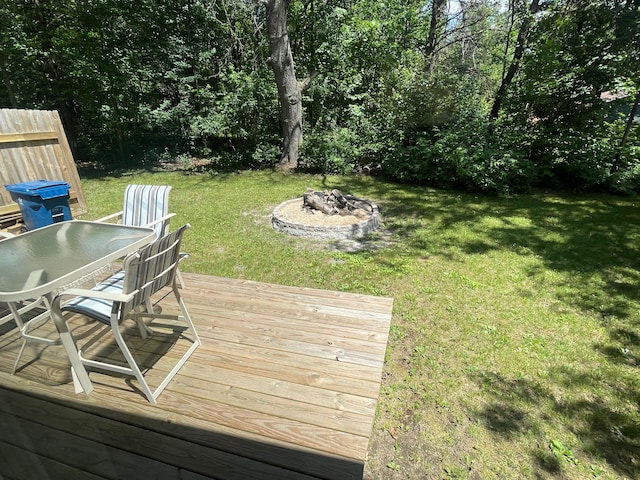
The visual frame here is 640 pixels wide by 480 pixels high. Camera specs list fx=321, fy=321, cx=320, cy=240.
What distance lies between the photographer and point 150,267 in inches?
75.4

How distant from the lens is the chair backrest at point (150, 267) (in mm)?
1764

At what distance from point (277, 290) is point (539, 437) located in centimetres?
230

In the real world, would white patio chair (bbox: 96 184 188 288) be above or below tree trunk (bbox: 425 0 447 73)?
below

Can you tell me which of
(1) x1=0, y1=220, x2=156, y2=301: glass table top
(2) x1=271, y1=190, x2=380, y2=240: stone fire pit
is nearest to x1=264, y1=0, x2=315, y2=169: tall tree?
(2) x1=271, y1=190, x2=380, y2=240: stone fire pit

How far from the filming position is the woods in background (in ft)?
22.4

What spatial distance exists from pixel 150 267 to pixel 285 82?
7.92m

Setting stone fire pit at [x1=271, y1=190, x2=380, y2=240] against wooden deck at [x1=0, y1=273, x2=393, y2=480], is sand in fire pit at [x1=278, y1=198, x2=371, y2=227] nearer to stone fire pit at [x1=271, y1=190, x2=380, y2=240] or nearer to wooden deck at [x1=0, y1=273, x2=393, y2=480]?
stone fire pit at [x1=271, y1=190, x2=380, y2=240]

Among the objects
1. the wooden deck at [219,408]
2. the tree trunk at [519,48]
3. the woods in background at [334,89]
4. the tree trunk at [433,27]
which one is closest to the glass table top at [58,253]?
the wooden deck at [219,408]

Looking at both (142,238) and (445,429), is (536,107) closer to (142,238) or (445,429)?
(445,429)

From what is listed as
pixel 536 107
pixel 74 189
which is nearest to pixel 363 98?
pixel 536 107

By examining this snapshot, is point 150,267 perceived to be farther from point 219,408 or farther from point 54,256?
point 219,408

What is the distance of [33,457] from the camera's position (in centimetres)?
156

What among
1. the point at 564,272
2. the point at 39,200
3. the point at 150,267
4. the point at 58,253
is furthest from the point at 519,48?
the point at 39,200

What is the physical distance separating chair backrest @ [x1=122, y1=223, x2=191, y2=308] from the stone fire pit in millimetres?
2963
